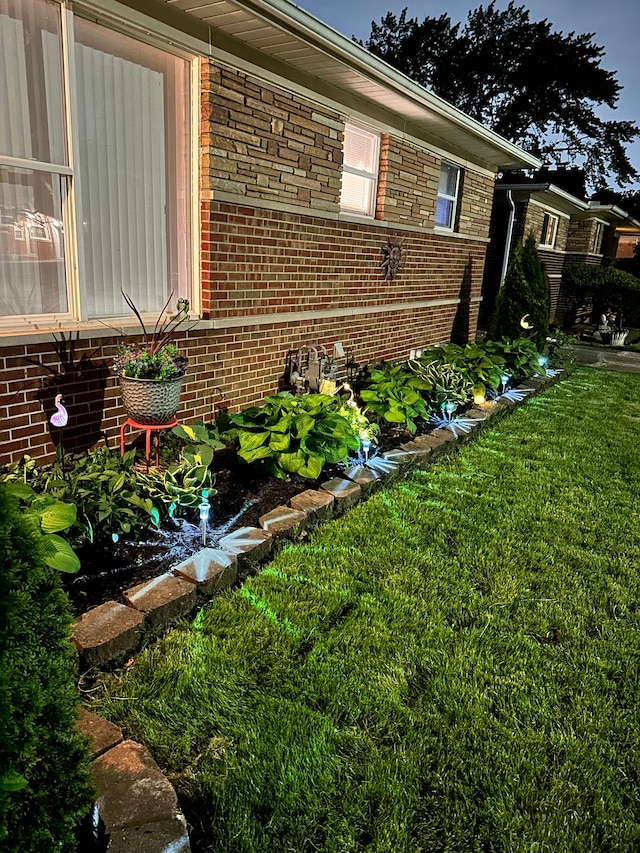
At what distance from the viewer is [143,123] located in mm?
3941

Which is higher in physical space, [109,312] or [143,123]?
[143,123]

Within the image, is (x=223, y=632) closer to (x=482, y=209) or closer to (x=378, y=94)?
(x=378, y=94)

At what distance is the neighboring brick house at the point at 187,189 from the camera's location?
3373mm

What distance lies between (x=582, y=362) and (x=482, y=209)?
12.5 ft

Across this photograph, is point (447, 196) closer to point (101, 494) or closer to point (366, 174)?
point (366, 174)

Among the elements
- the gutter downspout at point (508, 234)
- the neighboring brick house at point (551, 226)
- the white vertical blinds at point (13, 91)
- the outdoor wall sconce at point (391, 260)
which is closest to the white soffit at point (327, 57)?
the white vertical blinds at point (13, 91)

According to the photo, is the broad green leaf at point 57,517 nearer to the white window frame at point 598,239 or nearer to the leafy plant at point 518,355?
the leafy plant at point 518,355

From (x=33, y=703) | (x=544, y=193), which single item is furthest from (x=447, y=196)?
(x=33, y=703)

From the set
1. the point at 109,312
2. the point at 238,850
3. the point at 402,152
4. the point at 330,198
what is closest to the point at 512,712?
the point at 238,850

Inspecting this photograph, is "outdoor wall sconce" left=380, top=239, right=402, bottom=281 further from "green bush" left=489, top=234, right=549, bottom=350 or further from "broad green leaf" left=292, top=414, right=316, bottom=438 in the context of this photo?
"broad green leaf" left=292, top=414, right=316, bottom=438

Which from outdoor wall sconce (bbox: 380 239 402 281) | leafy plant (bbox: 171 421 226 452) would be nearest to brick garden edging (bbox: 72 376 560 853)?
leafy plant (bbox: 171 421 226 452)

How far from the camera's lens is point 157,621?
262 cm

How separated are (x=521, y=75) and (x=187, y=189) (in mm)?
36740

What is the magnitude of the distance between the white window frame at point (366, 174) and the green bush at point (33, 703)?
5708 mm
